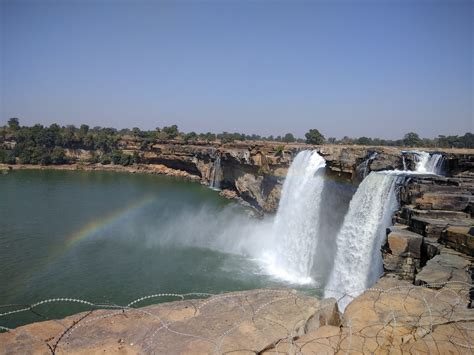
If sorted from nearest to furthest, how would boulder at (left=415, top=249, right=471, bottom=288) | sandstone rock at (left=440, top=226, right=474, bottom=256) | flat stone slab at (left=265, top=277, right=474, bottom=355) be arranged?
1. flat stone slab at (left=265, top=277, right=474, bottom=355)
2. boulder at (left=415, top=249, right=471, bottom=288)
3. sandstone rock at (left=440, top=226, right=474, bottom=256)

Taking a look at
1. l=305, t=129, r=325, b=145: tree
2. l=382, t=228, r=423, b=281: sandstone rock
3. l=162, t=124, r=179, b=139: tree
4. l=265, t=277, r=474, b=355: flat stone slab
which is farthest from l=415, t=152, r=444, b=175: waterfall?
l=162, t=124, r=179, b=139: tree

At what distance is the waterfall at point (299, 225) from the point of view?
19.6 metres

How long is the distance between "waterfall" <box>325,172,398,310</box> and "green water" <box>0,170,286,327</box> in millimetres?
4069

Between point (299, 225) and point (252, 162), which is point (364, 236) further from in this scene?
point (252, 162)

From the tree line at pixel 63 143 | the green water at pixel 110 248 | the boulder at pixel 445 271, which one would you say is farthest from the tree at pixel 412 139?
the boulder at pixel 445 271

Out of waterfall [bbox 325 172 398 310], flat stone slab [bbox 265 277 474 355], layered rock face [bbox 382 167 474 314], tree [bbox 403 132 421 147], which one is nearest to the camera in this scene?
flat stone slab [bbox 265 277 474 355]

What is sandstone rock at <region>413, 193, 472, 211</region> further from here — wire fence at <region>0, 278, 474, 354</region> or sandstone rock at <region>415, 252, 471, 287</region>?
wire fence at <region>0, 278, 474, 354</region>

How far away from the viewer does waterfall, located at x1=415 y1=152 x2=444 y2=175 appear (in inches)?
603

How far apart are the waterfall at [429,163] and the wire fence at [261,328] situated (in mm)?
Result: 10751

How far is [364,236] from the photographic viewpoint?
1365 cm

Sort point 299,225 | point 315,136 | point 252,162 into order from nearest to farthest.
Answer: point 299,225
point 252,162
point 315,136

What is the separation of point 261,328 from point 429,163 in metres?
13.8

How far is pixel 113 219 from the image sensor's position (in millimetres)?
27641

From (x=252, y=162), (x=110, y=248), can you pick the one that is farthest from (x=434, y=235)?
(x=252, y=162)
